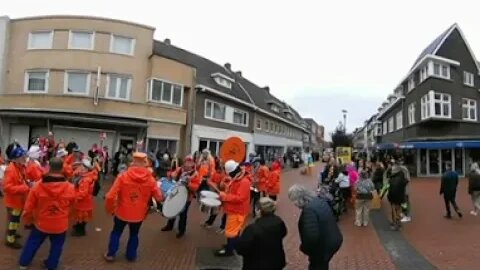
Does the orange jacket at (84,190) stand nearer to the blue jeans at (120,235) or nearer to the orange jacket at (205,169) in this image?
the blue jeans at (120,235)

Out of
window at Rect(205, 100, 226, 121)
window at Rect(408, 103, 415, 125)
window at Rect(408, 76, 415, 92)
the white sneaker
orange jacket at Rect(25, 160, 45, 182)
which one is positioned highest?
window at Rect(408, 76, 415, 92)

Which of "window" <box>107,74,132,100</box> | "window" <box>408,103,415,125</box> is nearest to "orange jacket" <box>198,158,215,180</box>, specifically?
"window" <box>107,74,132,100</box>

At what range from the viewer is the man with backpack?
11.1 meters

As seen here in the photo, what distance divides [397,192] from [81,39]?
64.1 ft

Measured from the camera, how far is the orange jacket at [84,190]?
8.37 metres

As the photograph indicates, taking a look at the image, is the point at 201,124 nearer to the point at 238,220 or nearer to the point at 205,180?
the point at 205,180

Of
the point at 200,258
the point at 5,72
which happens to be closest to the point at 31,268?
the point at 200,258

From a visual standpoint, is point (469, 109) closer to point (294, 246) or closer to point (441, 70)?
point (441, 70)

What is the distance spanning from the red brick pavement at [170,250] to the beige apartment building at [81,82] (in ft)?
42.8

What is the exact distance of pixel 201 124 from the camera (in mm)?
28500

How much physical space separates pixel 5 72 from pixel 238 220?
888 inches

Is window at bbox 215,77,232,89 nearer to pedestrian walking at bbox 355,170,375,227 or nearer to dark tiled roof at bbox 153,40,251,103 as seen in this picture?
dark tiled roof at bbox 153,40,251,103

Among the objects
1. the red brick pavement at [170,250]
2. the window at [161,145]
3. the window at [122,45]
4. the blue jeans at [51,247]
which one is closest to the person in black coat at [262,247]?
the red brick pavement at [170,250]

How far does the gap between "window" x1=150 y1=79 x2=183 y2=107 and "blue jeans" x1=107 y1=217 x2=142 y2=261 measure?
1840cm
